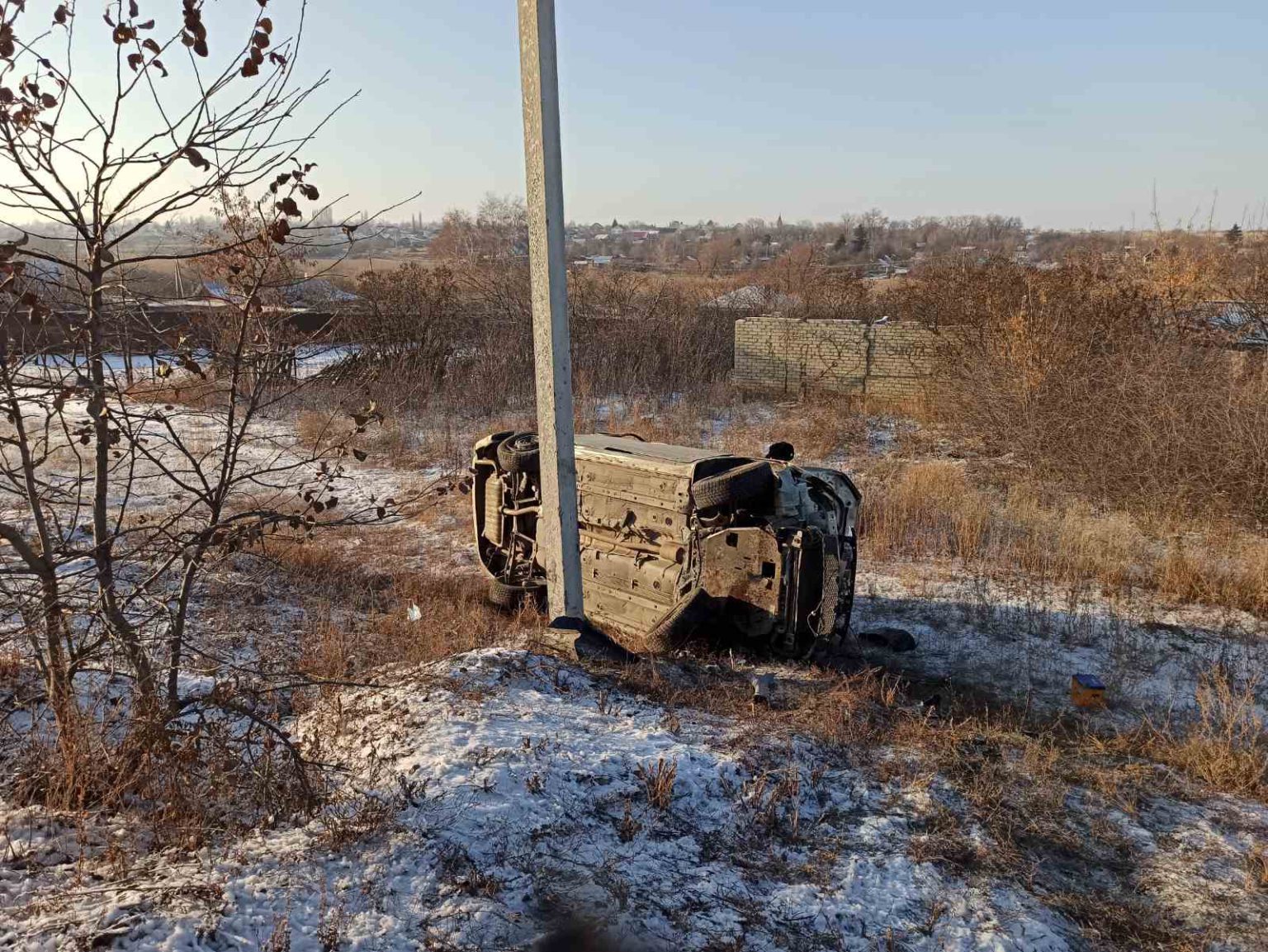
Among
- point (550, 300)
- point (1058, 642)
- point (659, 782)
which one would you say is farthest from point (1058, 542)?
point (659, 782)

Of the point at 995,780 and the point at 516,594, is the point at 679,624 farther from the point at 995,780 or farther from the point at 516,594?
the point at 995,780

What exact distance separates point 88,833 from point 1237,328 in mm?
14104

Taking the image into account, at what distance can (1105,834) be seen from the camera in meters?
4.30

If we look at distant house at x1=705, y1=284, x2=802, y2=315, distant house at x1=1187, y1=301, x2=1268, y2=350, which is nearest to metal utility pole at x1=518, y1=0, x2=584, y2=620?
distant house at x1=1187, y1=301, x2=1268, y2=350

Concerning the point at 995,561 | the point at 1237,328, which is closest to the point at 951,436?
the point at 1237,328

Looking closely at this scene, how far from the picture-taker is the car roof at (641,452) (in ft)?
21.8

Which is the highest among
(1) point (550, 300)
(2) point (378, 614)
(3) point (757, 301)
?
(3) point (757, 301)

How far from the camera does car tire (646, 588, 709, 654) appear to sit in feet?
20.6

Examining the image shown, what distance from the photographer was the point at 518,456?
25.5ft

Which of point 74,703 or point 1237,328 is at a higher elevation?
point 1237,328

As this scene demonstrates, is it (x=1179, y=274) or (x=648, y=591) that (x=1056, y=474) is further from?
(x=648, y=591)

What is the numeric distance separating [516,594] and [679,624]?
7.11 feet

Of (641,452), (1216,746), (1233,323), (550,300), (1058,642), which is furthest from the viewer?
(1233,323)

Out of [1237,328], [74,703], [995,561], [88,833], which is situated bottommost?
[995,561]
